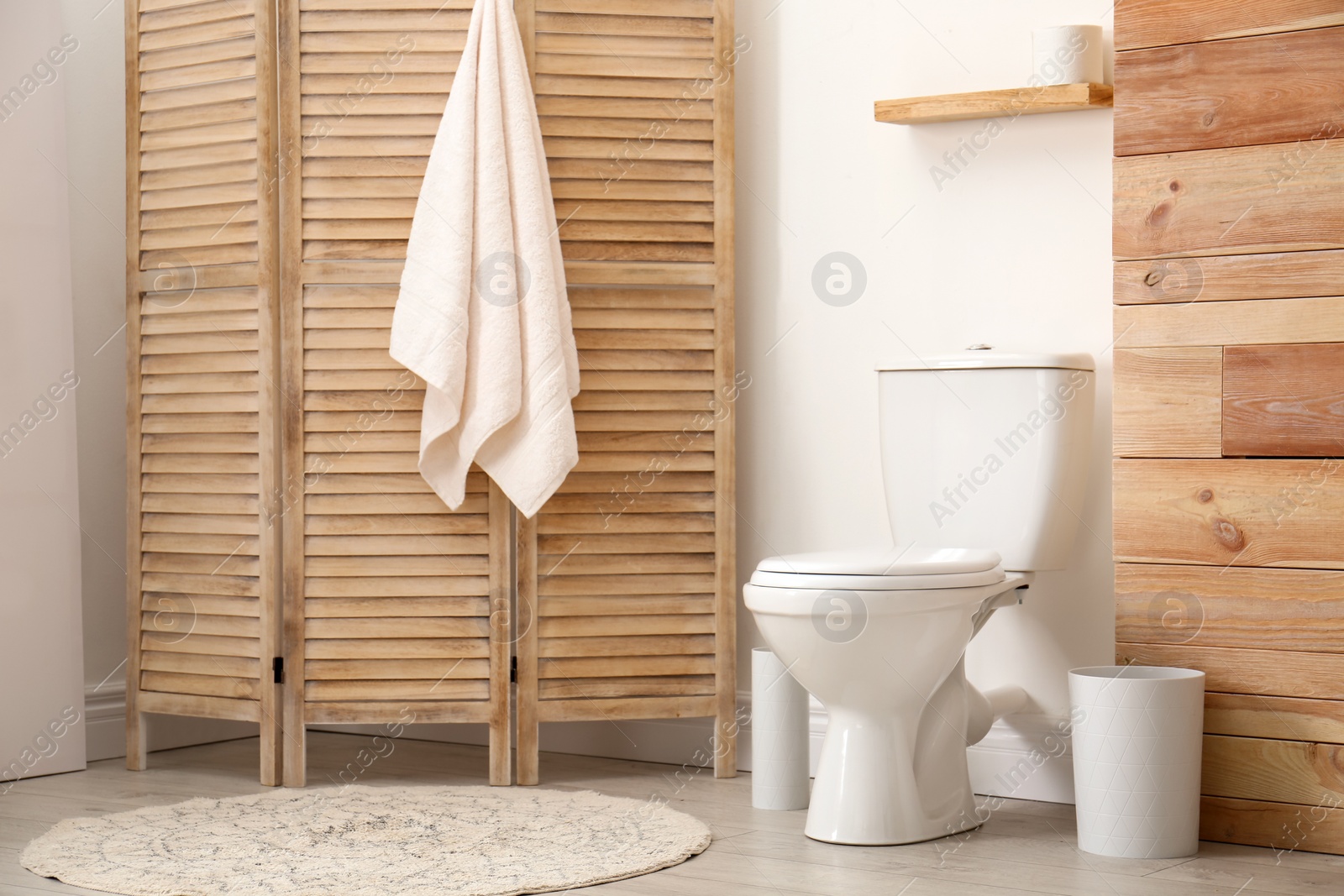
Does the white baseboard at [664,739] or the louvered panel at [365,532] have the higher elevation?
the louvered panel at [365,532]

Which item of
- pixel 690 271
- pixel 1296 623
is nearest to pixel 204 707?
pixel 690 271

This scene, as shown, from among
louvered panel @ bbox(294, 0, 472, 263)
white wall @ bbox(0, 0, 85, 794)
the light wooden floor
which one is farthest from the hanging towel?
white wall @ bbox(0, 0, 85, 794)

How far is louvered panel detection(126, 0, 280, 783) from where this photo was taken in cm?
247

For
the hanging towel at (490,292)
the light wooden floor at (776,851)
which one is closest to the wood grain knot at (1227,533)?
the light wooden floor at (776,851)

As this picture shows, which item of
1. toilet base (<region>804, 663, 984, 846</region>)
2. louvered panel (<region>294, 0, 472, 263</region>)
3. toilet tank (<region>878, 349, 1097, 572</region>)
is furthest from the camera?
louvered panel (<region>294, 0, 472, 263</region>)

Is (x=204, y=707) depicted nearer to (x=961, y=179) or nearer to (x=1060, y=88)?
(x=961, y=179)

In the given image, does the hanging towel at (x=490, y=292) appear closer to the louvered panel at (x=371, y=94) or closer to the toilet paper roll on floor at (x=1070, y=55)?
the louvered panel at (x=371, y=94)

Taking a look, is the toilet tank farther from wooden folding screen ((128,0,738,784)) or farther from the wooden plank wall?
wooden folding screen ((128,0,738,784))

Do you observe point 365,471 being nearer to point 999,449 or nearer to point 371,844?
point 371,844

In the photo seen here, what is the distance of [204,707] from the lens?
254 cm

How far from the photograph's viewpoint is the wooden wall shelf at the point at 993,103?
2269mm

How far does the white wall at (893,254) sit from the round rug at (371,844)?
0.64m

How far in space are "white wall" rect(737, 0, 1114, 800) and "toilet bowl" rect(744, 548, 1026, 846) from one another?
14.4 inches

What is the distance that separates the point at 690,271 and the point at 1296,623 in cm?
118
